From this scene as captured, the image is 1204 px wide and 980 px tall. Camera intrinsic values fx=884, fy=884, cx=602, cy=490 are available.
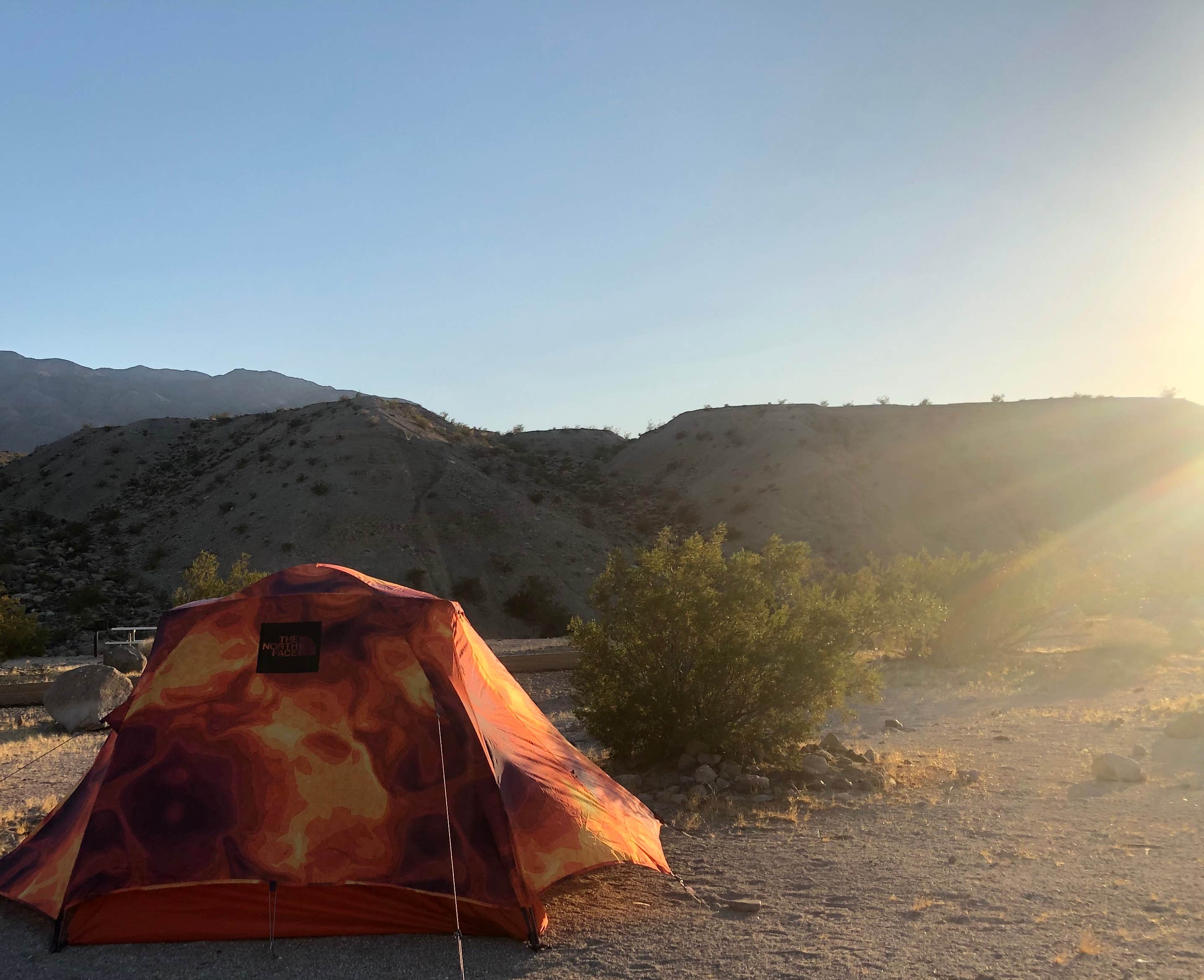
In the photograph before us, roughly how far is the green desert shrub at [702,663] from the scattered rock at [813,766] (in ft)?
1.06

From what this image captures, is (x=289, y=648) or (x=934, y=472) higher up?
(x=934, y=472)

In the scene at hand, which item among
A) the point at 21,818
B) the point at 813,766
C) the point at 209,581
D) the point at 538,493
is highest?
the point at 538,493

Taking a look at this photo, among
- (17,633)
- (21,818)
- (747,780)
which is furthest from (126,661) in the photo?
Answer: (747,780)

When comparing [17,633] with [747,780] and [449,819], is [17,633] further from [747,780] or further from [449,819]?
[449,819]

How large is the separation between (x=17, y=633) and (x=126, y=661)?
12404 millimetres

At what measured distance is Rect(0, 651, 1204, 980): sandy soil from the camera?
5.78m

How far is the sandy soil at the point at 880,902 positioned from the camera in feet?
19.0

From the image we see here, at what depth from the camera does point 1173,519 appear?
2312 inches

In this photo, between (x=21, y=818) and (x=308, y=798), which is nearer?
(x=308, y=798)

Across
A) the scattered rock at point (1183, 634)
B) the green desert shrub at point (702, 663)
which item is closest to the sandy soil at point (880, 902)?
the green desert shrub at point (702, 663)

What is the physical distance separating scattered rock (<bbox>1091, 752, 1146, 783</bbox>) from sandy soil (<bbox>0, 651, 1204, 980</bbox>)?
0.23 metres

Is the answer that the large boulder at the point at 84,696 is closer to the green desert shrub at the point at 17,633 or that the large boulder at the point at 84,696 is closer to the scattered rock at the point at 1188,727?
the green desert shrub at the point at 17,633

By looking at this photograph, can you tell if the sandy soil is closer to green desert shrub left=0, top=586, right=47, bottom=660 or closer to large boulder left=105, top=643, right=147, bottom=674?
large boulder left=105, top=643, right=147, bottom=674

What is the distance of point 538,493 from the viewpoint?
187 feet
